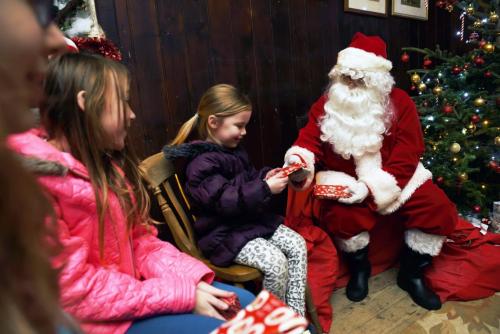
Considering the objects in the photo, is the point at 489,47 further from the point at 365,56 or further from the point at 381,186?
the point at 381,186

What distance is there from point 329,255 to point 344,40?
1510 millimetres

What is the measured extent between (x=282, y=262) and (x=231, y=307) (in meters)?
0.43

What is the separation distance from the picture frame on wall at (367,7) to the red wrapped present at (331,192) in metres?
1.39

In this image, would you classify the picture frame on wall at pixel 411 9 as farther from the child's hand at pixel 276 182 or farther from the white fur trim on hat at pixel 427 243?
the child's hand at pixel 276 182

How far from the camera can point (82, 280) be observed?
2.62 feet

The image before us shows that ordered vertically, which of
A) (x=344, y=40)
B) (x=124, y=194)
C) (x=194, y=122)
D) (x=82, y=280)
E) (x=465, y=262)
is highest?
(x=344, y=40)

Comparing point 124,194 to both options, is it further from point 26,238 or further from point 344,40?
point 344,40

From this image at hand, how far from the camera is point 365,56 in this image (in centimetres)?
182

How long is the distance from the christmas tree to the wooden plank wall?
26.3 inches

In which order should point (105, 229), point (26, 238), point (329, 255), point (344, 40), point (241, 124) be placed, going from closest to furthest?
point (26, 238)
point (105, 229)
point (241, 124)
point (329, 255)
point (344, 40)

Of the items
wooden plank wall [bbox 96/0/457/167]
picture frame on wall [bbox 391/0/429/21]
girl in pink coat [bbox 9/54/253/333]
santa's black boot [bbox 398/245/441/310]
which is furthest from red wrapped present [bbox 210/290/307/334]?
picture frame on wall [bbox 391/0/429/21]

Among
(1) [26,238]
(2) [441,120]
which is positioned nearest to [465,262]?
(2) [441,120]

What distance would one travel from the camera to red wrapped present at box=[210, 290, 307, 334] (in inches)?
24.9

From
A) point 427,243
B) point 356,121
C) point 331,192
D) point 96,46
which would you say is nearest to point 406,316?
point 427,243
